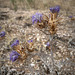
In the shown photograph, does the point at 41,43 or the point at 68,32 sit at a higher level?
the point at 68,32

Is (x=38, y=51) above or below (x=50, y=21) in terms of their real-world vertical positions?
below

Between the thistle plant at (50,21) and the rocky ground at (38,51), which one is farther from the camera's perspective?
the rocky ground at (38,51)

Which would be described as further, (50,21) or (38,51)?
(38,51)

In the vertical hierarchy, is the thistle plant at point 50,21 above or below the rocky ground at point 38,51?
above

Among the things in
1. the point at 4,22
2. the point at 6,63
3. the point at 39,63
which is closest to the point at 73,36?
the point at 39,63

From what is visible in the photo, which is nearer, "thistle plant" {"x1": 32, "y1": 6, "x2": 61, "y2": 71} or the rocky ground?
"thistle plant" {"x1": 32, "y1": 6, "x2": 61, "y2": 71}

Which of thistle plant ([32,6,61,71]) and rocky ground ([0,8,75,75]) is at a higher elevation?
thistle plant ([32,6,61,71])

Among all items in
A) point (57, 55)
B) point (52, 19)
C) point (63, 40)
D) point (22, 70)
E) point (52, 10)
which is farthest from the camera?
point (63, 40)

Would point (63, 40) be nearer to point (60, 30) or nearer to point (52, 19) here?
point (60, 30)
